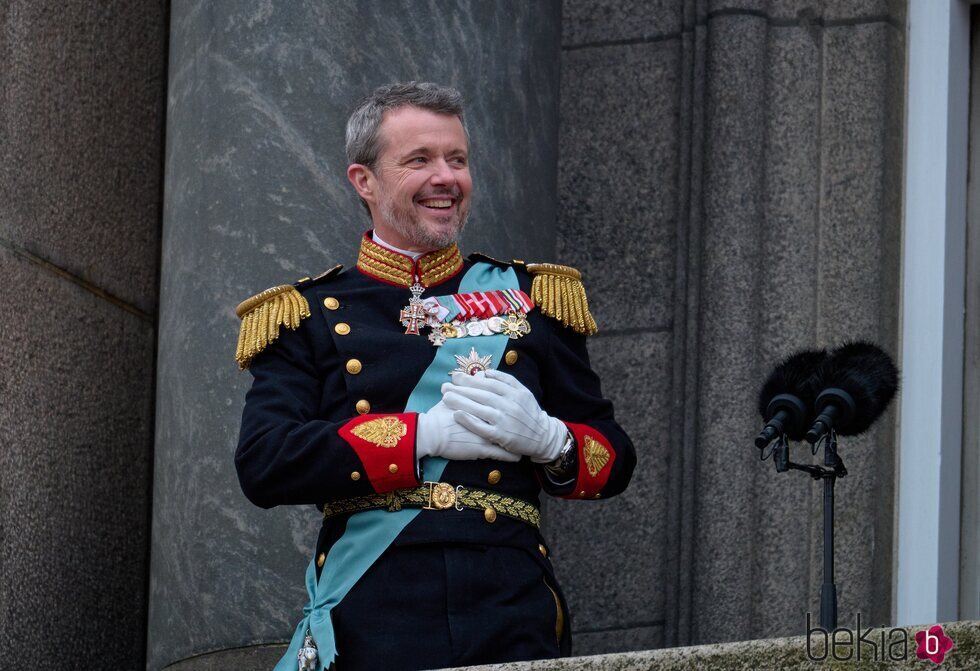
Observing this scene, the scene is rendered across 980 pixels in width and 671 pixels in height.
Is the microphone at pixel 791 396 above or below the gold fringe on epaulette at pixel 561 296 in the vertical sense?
below

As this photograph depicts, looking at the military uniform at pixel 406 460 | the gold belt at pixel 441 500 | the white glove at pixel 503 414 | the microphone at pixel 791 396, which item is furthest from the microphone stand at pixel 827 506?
the gold belt at pixel 441 500

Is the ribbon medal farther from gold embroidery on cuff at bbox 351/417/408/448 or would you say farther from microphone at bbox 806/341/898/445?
microphone at bbox 806/341/898/445

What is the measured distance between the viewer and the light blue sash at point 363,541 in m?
4.42

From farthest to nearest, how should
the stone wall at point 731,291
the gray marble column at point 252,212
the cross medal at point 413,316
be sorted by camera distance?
the stone wall at point 731,291
the gray marble column at point 252,212
the cross medal at point 413,316

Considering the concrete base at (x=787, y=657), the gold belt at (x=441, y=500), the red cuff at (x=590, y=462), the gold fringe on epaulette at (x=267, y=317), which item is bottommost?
the concrete base at (x=787, y=657)

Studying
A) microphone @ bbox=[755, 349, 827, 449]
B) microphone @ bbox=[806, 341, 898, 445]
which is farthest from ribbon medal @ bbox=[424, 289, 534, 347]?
microphone @ bbox=[806, 341, 898, 445]

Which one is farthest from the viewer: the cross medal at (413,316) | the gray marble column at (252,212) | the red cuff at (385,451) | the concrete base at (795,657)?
the gray marble column at (252,212)

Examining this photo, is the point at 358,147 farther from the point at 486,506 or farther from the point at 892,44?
the point at 892,44

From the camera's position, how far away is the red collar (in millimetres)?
4719

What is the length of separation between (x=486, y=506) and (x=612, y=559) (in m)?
1.94

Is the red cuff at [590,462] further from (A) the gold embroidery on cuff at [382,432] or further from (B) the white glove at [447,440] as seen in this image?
(A) the gold embroidery on cuff at [382,432]

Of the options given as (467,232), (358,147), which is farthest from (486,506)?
(467,232)

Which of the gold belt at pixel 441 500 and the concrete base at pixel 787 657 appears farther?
the gold belt at pixel 441 500

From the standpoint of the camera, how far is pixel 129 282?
634 cm
